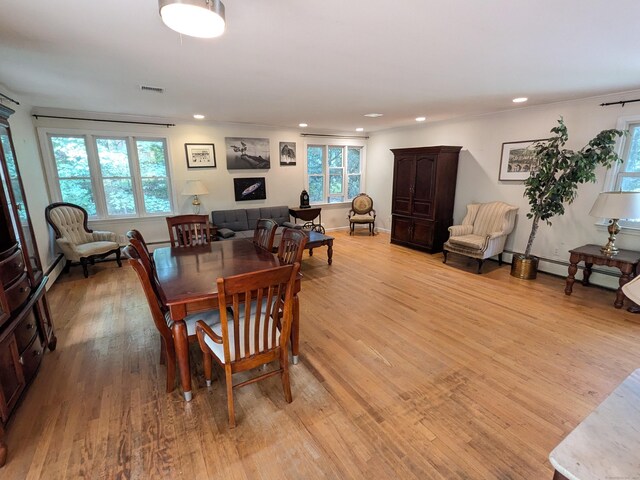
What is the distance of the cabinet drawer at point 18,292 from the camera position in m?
1.84

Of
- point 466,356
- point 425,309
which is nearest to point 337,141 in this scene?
point 425,309

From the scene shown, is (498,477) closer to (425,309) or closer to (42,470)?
(425,309)

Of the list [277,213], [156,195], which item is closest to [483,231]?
[277,213]

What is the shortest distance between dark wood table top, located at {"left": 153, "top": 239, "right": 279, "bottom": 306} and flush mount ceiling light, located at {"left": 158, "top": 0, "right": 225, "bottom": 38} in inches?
55.8

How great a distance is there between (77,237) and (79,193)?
0.79m

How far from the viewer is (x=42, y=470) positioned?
151 centimetres

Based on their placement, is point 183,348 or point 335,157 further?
point 335,157

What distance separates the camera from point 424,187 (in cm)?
539

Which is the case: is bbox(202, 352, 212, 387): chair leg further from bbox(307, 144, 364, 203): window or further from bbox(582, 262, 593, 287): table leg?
bbox(307, 144, 364, 203): window

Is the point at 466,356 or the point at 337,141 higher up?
the point at 337,141

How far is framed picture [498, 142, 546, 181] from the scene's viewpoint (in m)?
4.38

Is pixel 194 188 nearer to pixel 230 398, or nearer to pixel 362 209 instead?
pixel 362 209

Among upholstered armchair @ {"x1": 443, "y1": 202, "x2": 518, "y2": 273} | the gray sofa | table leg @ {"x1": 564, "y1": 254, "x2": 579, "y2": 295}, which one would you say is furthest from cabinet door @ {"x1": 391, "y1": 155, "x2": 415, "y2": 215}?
table leg @ {"x1": 564, "y1": 254, "x2": 579, "y2": 295}

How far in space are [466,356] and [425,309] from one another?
2.78 ft
